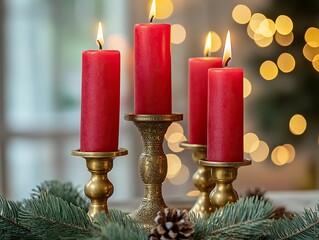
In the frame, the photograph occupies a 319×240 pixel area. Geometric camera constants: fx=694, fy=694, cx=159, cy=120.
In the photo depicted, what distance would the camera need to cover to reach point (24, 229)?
2.69ft

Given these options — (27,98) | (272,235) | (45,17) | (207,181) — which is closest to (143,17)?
(45,17)

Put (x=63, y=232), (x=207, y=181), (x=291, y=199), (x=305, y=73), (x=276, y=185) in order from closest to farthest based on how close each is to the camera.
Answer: (x=63, y=232), (x=207, y=181), (x=291, y=199), (x=305, y=73), (x=276, y=185)

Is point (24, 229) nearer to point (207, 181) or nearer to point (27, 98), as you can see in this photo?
point (207, 181)

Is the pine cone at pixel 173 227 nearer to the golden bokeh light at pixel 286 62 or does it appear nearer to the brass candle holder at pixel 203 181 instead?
the brass candle holder at pixel 203 181

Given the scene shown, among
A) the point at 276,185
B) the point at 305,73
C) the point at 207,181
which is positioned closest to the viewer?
the point at 207,181

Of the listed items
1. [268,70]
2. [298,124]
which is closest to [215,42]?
[268,70]

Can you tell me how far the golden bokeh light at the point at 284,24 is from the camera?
3.14m

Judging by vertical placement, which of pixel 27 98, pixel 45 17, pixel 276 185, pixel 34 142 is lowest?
pixel 276 185

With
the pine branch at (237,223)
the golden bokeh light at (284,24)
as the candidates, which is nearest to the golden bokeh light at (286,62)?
the golden bokeh light at (284,24)

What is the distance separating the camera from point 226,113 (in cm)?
87

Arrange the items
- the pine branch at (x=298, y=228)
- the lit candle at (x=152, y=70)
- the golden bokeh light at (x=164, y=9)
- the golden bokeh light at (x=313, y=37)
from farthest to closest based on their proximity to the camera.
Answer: the golden bokeh light at (x=164, y=9) < the golden bokeh light at (x=313, y=37) < the lit candle at (x=152, y=70) < the pine branch at (x=298, y=228)

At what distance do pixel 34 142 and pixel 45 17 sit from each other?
1.96 feet

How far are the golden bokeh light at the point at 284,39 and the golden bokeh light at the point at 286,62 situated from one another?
0.05m

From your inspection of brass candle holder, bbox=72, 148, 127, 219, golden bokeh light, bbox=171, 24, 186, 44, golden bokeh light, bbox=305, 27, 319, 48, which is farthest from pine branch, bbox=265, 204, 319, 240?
golden bokeh light, bbox=171, 24, 186, 44
